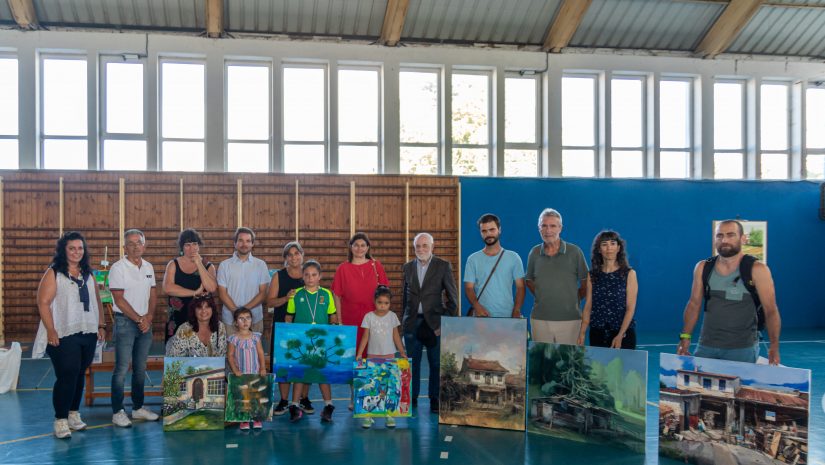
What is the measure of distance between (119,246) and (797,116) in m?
13.8

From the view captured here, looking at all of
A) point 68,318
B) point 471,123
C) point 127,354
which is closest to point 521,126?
point 471,123

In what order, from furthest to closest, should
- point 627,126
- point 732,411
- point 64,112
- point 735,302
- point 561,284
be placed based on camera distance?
1. point 627,126
2. point 64,112
3. point 561,284
4. point 735,302
5. point 732,411

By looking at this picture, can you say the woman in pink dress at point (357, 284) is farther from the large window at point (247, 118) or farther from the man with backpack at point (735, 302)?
the large window at point (247, 118)

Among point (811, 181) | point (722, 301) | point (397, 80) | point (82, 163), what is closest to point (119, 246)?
point (82, 163)

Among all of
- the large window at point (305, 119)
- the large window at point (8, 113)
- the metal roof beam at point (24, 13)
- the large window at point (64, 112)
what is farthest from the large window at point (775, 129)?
the large window at point (8, 113)

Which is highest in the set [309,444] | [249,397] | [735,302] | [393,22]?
[393,22]

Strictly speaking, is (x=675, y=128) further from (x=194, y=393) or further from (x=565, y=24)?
(x=194, y=393)

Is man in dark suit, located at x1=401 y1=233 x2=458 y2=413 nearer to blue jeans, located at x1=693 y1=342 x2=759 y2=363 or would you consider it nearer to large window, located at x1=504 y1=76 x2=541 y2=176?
blue jeans, located at x1=693 y1=342 x2=759 y2=363

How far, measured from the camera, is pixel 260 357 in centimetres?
537

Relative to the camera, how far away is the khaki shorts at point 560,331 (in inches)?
204

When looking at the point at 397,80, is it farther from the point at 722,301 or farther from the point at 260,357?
the point at 722,301

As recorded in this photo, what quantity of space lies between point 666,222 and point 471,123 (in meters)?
4.36

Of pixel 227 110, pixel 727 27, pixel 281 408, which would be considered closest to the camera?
pixel 281 408

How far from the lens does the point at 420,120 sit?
11.8m
